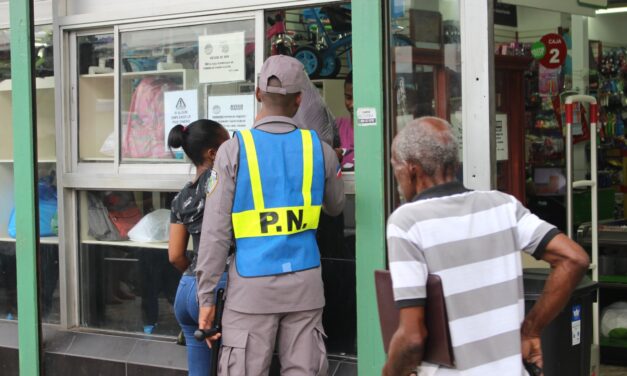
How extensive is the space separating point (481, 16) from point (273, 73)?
1.07m

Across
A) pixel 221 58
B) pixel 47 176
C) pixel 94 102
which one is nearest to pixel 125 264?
pixel 47 176

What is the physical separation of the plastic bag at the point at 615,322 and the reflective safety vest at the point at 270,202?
3.27 meters

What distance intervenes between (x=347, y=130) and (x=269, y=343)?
1851 mm

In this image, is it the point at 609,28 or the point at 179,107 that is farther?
the point at 609,28

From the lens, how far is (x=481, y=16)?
4738mm

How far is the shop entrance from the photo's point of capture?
18.4ft

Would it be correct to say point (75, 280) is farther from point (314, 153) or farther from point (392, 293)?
point (392, 293)

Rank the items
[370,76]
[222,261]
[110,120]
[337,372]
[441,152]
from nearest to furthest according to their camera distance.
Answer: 1. [441,152]
2. [222,261]
3. [370,76]
4. [337,372]
5. [110,120]

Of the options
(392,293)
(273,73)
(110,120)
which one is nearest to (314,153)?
(273,73)

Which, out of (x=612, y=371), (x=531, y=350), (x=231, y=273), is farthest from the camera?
(x=612, y=371)

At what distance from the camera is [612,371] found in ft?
22.3

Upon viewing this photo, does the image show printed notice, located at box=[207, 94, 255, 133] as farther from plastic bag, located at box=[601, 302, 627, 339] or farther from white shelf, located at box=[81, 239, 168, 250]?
plastic bag, located at box=[601, 302, 627, 339]

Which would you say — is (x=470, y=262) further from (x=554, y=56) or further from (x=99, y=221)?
(x=554, y=56)

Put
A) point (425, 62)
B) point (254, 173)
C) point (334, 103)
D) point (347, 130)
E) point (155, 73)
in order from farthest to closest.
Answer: point (155, 73) < point (334, 103) < point (347, 130) < point (425, 62) < point (254, 173)
